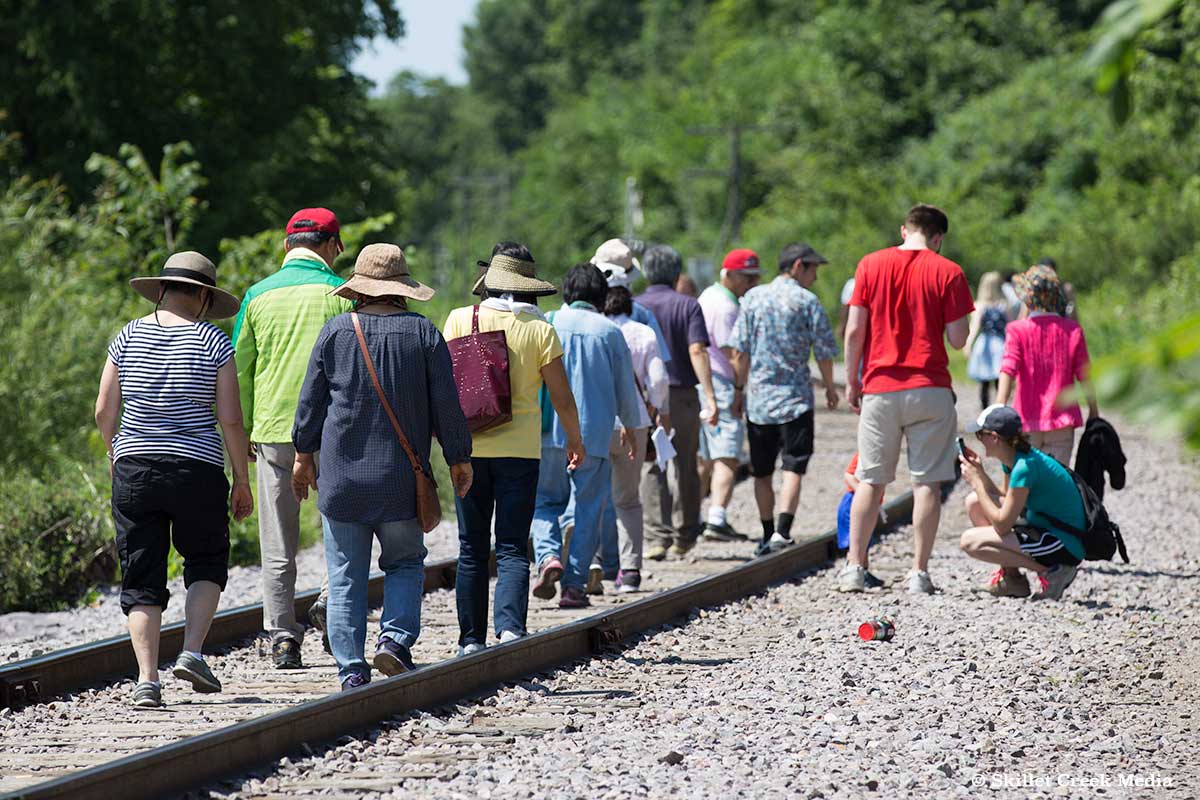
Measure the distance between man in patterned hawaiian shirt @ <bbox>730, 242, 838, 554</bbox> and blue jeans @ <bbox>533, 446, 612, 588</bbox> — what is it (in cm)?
218

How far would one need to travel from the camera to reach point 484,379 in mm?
8094

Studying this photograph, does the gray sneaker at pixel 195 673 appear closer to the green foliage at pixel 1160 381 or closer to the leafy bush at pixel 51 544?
the leafy bush at pixel 51 544

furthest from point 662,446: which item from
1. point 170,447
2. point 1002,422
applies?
point 170,447

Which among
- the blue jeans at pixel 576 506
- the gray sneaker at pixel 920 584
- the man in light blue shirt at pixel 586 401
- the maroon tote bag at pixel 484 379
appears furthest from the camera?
the gray sneaker at pixel 920 584

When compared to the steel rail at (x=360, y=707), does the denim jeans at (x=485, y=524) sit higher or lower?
higher

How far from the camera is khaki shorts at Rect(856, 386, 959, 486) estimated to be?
32.8 feet

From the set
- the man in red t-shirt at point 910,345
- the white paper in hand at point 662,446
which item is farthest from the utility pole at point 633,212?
the man in red t-shirt at point 910,345

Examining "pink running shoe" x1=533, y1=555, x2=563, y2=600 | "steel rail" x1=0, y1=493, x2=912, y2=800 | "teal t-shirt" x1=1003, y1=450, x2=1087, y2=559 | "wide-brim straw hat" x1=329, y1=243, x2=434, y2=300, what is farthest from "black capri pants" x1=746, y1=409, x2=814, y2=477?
"wide-brim straw hat" x1=329, y1=243, x2=434, y2=300

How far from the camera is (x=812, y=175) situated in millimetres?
59406

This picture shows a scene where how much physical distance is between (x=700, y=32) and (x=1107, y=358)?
321ft

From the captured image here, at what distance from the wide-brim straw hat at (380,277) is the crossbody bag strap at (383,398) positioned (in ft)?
0.42

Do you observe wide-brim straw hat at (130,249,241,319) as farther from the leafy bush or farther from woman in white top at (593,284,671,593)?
the leafy bush

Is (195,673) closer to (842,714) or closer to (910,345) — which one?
(842,714)

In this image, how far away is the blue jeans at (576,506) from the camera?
9383 millimetres
